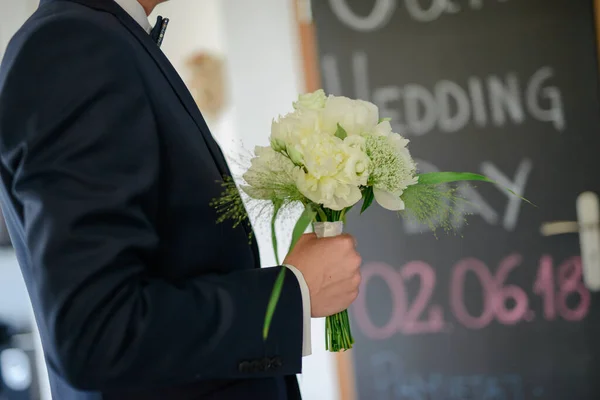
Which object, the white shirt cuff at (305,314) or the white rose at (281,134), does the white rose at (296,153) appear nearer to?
the white rose at (281,134)

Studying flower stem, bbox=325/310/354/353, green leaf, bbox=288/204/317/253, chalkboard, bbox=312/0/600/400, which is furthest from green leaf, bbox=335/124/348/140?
chalkboard, bbox=312/0/600/400

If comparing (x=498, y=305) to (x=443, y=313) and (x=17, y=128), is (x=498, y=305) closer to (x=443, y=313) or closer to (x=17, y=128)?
(x=443, y=313)

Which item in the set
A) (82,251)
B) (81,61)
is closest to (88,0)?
(81,61)

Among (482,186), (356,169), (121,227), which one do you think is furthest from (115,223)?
(482,186)

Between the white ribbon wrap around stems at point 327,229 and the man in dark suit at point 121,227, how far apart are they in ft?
0.25

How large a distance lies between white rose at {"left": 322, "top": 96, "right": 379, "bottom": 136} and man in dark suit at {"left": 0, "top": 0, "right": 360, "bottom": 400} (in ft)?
0.55

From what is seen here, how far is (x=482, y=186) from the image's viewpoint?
1.91 metres

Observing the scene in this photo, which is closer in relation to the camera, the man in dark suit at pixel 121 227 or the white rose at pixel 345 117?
the man in dark suit at pixel 121 227

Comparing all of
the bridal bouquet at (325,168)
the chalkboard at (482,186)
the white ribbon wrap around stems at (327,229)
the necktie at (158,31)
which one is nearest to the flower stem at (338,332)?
the bridal bouquet at (325,168)

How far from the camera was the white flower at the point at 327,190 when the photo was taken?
741 millimetres

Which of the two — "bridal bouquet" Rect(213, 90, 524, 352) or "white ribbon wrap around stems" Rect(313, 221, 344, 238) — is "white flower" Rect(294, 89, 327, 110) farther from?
"white ribbon wrap around stems" Rect(313, 221, 344, 238)

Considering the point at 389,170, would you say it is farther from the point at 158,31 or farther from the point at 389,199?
the point at 158,31

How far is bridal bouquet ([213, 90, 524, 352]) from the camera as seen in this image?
74 cm

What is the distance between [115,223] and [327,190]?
265 millimetres
